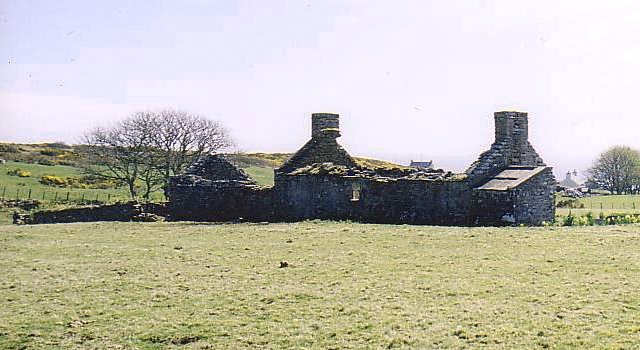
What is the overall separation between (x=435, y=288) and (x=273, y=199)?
690 inches

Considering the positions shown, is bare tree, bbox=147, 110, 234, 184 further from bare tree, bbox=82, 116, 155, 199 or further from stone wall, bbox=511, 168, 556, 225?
stone wall, bbox=511, 168, 556, 225

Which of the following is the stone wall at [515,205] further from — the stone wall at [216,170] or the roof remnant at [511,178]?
the stone wall at [216,170]

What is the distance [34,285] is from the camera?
1390 cm

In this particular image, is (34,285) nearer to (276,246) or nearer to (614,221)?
(276,246)

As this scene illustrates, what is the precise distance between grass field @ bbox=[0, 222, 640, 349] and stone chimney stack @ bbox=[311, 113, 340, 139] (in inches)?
457

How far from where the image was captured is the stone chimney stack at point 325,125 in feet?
104

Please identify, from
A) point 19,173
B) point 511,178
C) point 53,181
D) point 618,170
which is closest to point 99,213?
point 511,178

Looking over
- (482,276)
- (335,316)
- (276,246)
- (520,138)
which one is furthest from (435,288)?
(520,138)

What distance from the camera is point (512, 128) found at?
90.8 feet

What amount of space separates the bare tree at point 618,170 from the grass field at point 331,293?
64.1 metres

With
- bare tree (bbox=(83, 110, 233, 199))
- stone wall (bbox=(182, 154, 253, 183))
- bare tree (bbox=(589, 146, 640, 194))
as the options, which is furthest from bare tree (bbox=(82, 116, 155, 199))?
bare tree (bbox=(589, 146, 640, 194))

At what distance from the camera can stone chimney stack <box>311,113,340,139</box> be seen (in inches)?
1246

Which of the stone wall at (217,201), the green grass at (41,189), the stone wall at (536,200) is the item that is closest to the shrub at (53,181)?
the green grass at (41,189)

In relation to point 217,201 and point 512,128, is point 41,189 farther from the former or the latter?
point 512,128
